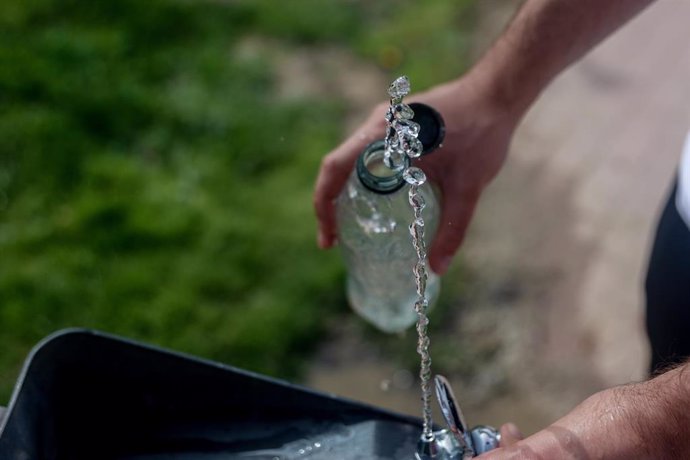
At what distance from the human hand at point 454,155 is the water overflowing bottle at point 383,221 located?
48mm

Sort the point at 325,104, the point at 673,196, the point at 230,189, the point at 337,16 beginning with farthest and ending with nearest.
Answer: the point at 337,16
the point at 325,104
the point at 230,189
the point at 673,196

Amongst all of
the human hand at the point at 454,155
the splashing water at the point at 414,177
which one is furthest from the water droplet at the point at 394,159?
the human hand at the point at 454,155

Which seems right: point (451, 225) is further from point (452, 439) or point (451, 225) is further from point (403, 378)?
point (403, 378)

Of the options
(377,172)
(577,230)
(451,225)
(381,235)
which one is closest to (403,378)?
(577,230)

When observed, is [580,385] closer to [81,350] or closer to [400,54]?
[400,54]

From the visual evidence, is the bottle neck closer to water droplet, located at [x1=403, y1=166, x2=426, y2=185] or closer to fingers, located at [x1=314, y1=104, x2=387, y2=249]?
water droplet, located at [x1=403, y1=166, x2=426, y2=185]

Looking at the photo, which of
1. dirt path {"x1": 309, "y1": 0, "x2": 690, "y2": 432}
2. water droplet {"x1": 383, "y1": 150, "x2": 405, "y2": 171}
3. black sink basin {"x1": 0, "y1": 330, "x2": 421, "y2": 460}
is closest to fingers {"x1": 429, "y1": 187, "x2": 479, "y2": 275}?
water droplet {"x1": 383, "y1": 150, "x2": 405, "y2": 171}

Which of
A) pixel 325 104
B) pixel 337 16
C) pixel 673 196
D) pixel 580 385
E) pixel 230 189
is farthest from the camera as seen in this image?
pixel 337 16

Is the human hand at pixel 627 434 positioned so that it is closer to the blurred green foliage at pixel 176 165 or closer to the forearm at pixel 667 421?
the forearm at pixel 667 421

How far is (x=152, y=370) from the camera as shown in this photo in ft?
3.71

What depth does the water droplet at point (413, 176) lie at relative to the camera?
1111 mm

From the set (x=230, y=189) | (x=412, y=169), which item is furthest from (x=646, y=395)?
(x=230, y=189)

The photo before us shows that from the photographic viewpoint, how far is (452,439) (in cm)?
106

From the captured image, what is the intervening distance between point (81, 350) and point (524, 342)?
1.66 metres
